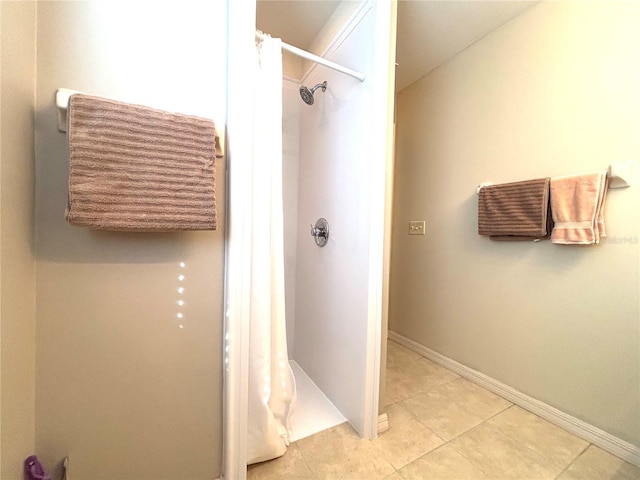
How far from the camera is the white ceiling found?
4.97 feet

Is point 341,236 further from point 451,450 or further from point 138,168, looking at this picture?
point 451,450

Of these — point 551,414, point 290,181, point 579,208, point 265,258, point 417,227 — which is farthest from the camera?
point 417,227

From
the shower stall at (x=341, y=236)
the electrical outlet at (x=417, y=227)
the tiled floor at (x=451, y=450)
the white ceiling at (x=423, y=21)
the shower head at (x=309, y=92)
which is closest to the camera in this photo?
the shower stall at (x=341, y=236)

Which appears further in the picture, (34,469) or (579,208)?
(579,208)

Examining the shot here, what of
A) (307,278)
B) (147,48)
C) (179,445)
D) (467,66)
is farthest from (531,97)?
(179,445)

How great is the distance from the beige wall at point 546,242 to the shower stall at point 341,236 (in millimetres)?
958

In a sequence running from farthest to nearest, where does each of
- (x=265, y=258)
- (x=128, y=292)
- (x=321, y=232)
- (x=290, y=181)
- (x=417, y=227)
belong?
(x=417, y=227), (x=290, y=181), (x=321, y=232), (x=265, y=258), (x=128, y=292)

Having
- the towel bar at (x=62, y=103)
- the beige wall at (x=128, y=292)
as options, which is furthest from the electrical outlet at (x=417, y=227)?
the towel bar at (x=62, y=103)

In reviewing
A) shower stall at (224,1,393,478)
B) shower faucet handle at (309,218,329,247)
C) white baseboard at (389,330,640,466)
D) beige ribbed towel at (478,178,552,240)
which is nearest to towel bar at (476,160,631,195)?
beige ribbed towel at (478,178,552,240)

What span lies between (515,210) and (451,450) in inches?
52.8

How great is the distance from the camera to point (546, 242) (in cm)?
146

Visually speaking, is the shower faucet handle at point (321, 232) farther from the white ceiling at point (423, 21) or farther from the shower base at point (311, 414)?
the white ceiling at point (423, 21)

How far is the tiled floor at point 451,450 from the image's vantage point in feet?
3.58

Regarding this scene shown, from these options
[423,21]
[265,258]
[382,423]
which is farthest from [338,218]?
[423,21]
